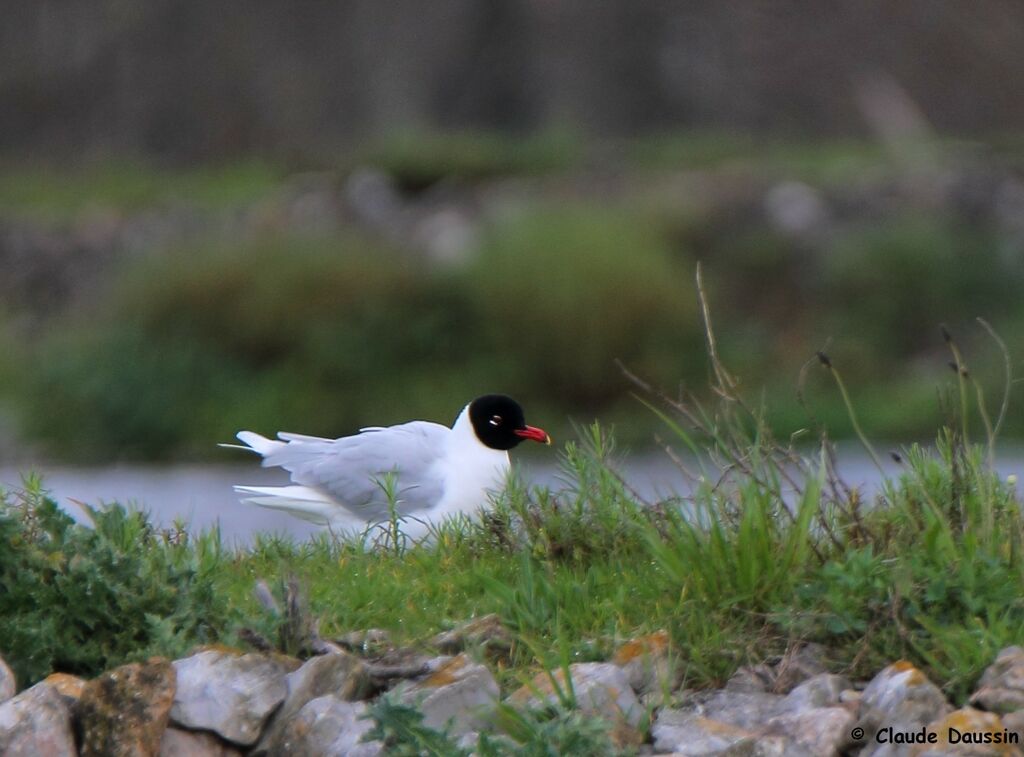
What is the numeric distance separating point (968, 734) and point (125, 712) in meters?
1.83

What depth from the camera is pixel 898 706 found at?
365 centimetres

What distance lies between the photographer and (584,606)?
425cm

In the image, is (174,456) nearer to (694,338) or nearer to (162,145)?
(694,338)

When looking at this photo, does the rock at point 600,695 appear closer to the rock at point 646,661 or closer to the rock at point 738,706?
the rock at point 646,661

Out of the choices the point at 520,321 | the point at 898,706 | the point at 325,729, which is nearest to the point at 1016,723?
the point at 898,706

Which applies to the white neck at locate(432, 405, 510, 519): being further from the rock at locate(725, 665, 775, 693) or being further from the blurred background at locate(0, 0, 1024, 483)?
the blurred background at locate(0, 0, 1024, 483)

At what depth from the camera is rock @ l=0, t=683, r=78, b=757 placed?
12.0ft

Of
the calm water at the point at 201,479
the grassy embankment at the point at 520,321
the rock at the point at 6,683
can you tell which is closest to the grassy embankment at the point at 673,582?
the rock at the point at 6,683

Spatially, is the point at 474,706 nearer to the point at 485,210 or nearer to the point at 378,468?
the point at 378,468

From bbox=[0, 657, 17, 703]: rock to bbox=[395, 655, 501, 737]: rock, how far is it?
0.89 m

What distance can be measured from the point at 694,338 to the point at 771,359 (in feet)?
4.29

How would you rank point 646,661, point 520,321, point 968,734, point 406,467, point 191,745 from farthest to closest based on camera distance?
point 520,321, point 406,467, point 646,661, point 191,745, point 968,734

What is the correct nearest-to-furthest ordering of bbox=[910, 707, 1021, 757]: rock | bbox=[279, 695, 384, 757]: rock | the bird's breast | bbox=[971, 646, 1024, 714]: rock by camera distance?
1. bbox=[910, 707, 1021, 757]: rock
2. bbox=[971, 646, 1024, 714]: rock
3. bbox=[279, 695, 384, 757]: rock
4. the bird's breast

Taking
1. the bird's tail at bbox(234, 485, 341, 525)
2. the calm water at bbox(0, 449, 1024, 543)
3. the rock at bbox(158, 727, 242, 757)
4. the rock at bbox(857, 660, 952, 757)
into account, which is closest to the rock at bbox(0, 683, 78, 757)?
the rock at bbox(158, 727, 242, 757)
